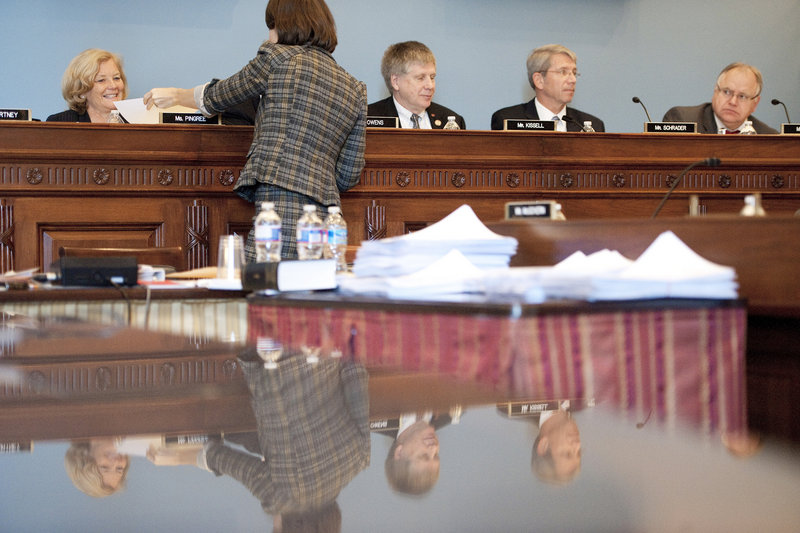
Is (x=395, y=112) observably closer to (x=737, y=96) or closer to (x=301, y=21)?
(x=301, y=21)

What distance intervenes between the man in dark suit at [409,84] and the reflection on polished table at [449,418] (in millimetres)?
3747

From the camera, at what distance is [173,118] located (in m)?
3.24

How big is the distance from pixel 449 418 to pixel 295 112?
2403 millimetres

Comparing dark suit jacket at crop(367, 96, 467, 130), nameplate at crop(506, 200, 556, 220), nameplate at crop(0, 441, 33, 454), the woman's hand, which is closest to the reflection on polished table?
nameplate at crop(0, 441, 33, 454)

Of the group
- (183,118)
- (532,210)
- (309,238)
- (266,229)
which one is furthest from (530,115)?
(532,210)

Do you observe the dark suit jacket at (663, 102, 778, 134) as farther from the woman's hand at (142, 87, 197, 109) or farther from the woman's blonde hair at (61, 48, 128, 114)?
the woman's blonde hair at (61, 48, 128, 114)

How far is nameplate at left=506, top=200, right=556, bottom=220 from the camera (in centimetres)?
122

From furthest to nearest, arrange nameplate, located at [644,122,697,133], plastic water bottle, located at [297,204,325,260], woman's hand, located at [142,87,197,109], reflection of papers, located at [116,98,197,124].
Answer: nameplate, located at [644,122,697,133], reflection of papers, located at [116,98,197,124], woman's hand, located at [142,87,197,109], plastic water bottle, located at [297,204,325,260]

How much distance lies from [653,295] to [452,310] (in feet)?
0.54

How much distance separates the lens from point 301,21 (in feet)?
8.89

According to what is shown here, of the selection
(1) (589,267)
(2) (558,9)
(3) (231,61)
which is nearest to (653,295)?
(1) (589,267)

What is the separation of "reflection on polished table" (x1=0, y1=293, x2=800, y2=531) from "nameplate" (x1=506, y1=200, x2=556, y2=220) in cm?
58

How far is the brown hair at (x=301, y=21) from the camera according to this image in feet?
8.90

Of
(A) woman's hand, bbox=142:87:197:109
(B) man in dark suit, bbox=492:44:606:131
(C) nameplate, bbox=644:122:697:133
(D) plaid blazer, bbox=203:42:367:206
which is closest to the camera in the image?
(D) plaid blazer, bbox=203:42:367:206
